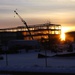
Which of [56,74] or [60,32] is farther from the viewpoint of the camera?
[60,32]

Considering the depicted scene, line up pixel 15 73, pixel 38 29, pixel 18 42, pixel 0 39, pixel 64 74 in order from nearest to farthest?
pixel 64 74
pixel 15 73
pixel 18 42
pixel 0 39
pixel 38 29

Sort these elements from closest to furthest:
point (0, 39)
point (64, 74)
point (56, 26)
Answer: point (64, 74), point (0, 39), point (56, 26)

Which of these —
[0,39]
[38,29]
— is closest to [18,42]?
[0,39]

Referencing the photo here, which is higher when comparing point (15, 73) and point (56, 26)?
point (56, 26)

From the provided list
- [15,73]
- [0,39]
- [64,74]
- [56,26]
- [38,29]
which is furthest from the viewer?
[56,26]

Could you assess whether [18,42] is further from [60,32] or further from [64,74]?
[60,32]

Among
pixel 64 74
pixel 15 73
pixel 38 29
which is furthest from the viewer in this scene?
pixel 38 29

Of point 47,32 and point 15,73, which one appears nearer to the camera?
point 15,73

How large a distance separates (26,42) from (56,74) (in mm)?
71236

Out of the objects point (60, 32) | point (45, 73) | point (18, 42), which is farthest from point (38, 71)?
point (60, 32)

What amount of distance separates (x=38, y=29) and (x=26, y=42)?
3383 inches

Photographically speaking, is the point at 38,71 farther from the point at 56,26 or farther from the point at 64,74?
the point at 56,26

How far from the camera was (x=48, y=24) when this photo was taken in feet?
602

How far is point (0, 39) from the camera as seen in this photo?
453ft
